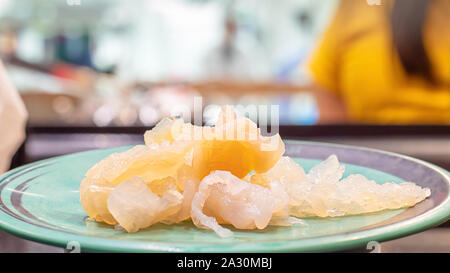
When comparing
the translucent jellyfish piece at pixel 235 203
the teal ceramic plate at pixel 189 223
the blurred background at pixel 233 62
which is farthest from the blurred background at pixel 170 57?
the translucent jellyfish piece at pixel 235 203

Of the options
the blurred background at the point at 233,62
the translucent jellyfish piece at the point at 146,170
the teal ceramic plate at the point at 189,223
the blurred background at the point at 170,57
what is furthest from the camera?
the blurred background at the point at 170,57

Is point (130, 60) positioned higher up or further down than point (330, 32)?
further down

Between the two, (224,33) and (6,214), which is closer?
(6,214)

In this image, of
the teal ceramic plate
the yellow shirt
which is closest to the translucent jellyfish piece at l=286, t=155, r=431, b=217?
the teal ceramic plate

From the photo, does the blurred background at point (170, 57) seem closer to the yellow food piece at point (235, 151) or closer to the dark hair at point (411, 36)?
the dark hair at point (411, 36)

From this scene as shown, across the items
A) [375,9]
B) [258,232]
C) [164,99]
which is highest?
[375,9]

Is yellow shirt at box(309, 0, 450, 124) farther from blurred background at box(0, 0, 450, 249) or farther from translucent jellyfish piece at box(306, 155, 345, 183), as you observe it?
translucent jellyfish piece at box(306, 155, 345, 183)

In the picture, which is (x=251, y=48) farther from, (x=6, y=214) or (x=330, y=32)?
(x=6, y=214)

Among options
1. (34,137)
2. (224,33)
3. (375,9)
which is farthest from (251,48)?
(34,137)
